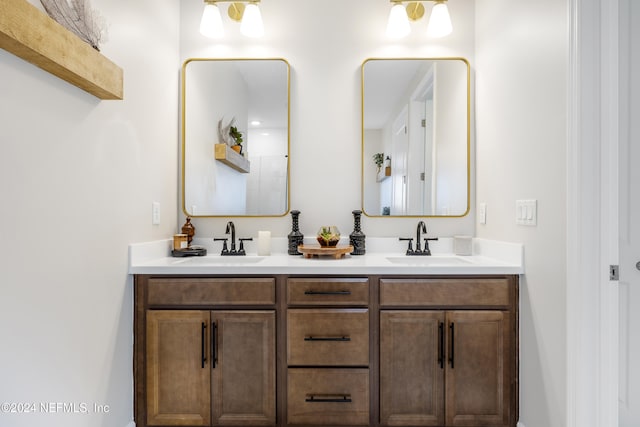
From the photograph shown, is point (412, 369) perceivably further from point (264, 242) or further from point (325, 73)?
point (325, 73)

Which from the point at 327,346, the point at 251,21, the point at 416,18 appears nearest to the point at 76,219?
the point at 327,346

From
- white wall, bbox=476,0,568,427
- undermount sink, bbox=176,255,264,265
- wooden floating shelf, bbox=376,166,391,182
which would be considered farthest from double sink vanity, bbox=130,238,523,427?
wooden floating shelf, bbox=376,166,391,182

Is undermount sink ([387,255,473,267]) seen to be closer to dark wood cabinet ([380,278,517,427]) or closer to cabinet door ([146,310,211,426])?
dark wood cabinet ([380,278,517,427])

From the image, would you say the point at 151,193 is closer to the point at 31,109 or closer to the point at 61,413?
the point at 31,109

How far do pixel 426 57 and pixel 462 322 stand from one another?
1.64 metres

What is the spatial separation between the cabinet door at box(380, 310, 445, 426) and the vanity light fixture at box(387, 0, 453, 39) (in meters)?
1.69

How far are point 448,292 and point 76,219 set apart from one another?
1.62 meters

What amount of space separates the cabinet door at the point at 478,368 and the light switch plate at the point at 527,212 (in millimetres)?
453

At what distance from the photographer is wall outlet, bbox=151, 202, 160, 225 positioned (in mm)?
2002

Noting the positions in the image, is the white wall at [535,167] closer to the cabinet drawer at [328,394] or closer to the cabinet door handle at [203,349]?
the cabinet drawer at [328,394]

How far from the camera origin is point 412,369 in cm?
175

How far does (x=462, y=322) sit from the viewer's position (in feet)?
5.75

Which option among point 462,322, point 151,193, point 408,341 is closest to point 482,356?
point 462,322

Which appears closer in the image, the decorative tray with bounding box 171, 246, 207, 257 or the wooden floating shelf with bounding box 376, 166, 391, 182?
the decorative tray with bounding box 171, 246, 207, 257
